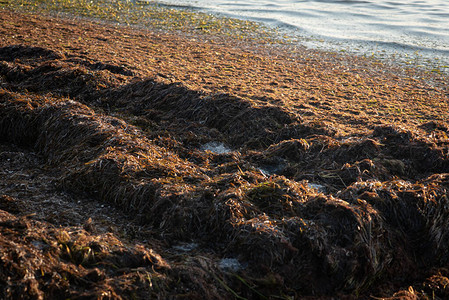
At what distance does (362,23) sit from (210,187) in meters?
12.9

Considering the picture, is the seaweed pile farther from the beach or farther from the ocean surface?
the ocean surface

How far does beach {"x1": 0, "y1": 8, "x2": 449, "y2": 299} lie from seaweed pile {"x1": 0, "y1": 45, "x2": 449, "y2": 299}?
0.04 ft

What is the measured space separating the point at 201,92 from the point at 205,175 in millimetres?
1909

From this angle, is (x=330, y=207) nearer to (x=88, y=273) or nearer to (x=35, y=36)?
(x=88, y=273)

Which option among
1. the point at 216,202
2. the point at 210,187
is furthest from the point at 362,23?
the point at 216,202

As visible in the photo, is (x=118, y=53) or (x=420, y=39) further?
(x=420, y=39)

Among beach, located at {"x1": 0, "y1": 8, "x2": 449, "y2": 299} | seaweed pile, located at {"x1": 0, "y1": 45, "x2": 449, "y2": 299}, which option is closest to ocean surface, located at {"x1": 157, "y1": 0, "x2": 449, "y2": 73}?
beach, located at {"x1": 0, "y1": 8, "x2": 449, "y2": 299}

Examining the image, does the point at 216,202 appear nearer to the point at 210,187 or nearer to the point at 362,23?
the point at 210,187

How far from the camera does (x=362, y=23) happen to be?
14.0 metres

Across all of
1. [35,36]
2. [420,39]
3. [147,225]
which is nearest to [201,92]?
[147,225]

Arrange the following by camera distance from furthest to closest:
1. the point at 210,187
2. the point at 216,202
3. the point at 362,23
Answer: the point at 362,23
the point at 210,187
the point at 216,202

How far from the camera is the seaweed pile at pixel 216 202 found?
2340 mm

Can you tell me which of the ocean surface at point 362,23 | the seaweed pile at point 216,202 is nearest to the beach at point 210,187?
the seaweed pile at point 216,202

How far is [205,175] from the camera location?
344 centimetres
